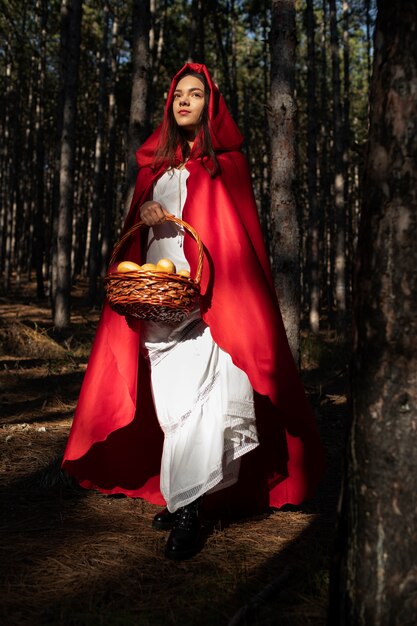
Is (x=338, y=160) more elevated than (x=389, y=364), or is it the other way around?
(x=338, y=160)

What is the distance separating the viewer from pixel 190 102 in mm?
3127

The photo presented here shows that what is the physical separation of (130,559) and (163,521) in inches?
18.5

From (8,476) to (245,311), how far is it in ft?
6.45

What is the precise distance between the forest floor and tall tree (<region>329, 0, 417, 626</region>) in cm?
47

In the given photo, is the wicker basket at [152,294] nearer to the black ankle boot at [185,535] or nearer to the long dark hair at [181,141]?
the long dark hair at [181,141]

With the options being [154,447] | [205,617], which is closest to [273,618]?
[205,617]

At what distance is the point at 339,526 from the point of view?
1.85 metres

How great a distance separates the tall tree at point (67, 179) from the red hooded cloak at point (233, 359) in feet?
25.5

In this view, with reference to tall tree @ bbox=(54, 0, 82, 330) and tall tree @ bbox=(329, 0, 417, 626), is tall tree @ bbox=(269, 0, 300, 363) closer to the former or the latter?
tall tree @ bbox=(329, 0, 417, 626)

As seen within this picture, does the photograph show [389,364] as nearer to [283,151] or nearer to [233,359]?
[233,359]

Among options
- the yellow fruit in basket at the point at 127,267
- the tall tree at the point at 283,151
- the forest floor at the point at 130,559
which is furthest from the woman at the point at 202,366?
the tall tree at the point at 283,151

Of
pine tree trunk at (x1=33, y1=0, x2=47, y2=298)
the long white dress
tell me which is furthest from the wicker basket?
pine tree trunk at (x1=33, y1=0, x2=47, y2=298)

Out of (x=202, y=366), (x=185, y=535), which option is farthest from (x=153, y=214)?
(x=185, y=535)

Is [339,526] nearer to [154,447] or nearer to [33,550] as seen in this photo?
[33,550]
